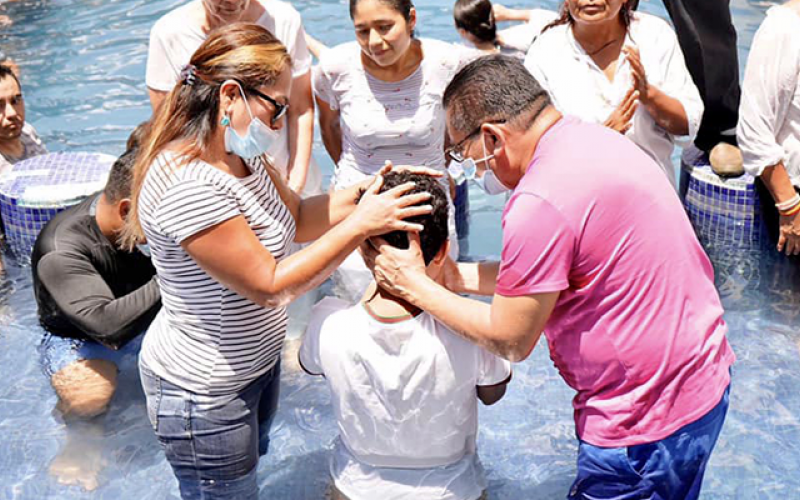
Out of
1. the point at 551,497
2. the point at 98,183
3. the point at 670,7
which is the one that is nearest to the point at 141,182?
the point at 551,497

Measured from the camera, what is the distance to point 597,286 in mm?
2645

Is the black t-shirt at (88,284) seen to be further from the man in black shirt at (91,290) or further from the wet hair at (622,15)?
the wet hair at (622,15)

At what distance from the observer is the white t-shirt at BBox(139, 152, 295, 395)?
278 cm

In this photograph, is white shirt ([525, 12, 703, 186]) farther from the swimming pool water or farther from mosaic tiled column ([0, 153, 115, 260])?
mosaic tiled column ([0, 153, 115, 260])

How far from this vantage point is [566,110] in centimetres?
447

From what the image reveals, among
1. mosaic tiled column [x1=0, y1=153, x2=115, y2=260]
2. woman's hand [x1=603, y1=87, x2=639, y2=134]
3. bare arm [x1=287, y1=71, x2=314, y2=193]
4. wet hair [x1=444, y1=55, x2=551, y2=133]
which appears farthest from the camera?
mosaic tiled column [x1=0, y1=153, x2=115, y2=260]

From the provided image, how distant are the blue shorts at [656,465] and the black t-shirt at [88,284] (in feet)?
6.84

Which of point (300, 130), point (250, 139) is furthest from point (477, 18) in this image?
point (250, 139)

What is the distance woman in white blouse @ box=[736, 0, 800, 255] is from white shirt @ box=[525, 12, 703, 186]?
0.99 feet

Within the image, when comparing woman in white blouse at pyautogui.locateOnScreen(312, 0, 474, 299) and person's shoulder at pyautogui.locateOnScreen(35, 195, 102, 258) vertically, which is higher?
woman in white blouse at pyautogui.locateOnScreen(312, 0, 474, 299)

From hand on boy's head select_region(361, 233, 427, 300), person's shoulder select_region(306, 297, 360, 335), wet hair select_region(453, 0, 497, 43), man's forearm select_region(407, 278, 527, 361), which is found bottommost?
wet hair select_region(453, 0, 497, 43)

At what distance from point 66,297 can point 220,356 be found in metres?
1.40

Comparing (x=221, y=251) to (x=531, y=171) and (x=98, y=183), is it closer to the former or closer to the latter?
(x=531, y=171)

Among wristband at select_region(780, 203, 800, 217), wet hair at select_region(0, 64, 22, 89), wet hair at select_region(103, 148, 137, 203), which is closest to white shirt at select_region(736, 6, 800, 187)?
wristband at select_region(780, 203, 800, 217)
